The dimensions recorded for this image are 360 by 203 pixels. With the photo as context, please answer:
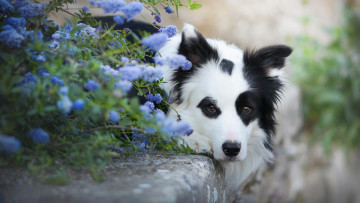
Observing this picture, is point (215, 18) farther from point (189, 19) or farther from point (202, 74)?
point (202, 74)

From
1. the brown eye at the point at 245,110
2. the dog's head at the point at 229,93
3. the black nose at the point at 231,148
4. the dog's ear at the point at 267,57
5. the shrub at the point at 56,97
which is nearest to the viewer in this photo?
the shrub at the point at 56,97

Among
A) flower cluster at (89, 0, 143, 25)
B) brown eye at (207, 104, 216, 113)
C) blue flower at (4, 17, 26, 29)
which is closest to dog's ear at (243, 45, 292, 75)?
brown eye at (207, 104, 216, 113)

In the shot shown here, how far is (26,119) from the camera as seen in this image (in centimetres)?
147

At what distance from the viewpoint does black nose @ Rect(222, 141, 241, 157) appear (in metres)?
2.24

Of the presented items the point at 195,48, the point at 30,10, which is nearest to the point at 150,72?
the point at 30,10

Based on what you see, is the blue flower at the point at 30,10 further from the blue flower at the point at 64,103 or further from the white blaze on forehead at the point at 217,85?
the white blaze on forehead at the point at 217,85

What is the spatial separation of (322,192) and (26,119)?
5.24 m

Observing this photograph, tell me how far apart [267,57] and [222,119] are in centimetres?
61

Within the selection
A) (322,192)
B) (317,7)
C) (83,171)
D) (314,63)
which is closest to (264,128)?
(83,171)

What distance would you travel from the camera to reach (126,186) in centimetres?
134

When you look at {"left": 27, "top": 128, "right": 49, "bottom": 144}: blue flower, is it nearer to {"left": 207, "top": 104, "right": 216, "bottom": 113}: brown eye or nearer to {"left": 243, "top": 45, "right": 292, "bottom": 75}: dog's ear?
{"left": 207, "top": 104, "right": 216, "bottom": 113}: brown eye

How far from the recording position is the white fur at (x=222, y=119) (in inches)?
92.0

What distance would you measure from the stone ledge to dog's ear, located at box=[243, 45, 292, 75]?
3.56 feet

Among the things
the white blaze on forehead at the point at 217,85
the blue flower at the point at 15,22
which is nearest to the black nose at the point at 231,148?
the white blaze on forehead at the point at 217,85
